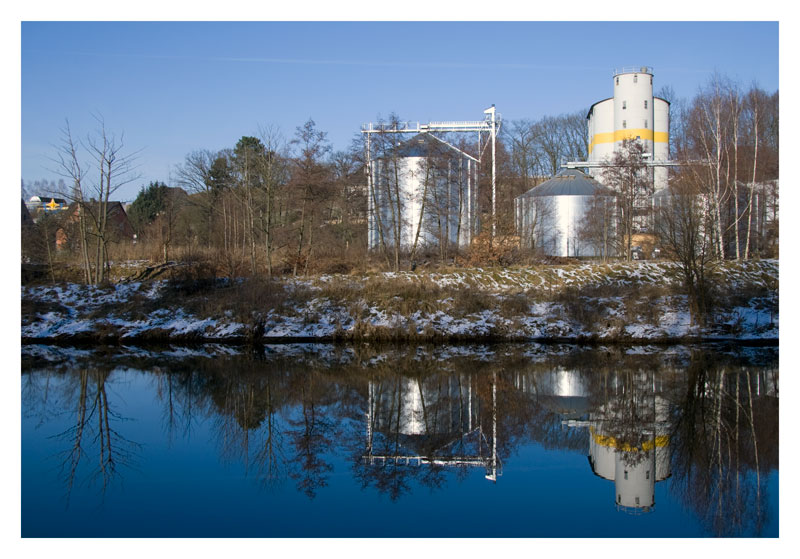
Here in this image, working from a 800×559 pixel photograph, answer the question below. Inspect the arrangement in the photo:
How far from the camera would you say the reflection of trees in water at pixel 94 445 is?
8.16 metres

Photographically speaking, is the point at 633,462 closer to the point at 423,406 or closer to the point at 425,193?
the point at 423,406

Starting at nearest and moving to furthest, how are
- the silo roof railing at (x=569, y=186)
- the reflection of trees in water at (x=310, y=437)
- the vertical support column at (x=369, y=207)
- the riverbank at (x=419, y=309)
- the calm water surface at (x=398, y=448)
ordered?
the calm water surface at (x=398, y=448) < the reflection of trees in water at (x=310, y=437) < the riverbank at (x=419, y=309) < the vertical support column at (x=369, y=207) < the silo roof railing at (x=569, y=186)

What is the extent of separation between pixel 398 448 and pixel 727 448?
4.21 meters

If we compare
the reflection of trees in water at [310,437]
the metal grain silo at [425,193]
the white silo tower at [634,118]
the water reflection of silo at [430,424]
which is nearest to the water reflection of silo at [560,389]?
the water reflection of silo at [430,424]

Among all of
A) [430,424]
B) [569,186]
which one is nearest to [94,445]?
[430,424]

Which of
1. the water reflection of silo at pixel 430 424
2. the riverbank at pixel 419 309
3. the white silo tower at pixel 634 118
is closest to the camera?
the water reflection of silo at pixel 430 424

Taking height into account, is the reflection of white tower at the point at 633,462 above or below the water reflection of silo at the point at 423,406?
below

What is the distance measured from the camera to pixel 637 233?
3125 centimetres

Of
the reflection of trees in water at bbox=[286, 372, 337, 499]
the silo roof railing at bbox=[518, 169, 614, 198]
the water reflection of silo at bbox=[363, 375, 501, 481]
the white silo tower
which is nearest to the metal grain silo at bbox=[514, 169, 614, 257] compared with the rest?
the silo roof railing at bbox=[518, 169, 614, 198]

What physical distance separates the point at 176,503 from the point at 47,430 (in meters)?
4.19

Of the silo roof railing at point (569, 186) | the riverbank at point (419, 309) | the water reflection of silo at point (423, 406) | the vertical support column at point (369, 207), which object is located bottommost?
the water reflection of silo at point (423, 406)

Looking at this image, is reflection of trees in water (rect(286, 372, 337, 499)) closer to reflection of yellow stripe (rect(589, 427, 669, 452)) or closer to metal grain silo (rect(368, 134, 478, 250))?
reflection of yellow stripe (rect(589, 427, 669, 452))

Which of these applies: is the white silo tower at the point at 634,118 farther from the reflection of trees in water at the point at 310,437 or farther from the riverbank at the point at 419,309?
the reflection of trees in water at the point at 310,437

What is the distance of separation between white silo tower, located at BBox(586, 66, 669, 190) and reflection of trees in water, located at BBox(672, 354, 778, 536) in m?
27.1
